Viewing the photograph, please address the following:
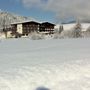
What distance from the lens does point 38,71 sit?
7262 mm

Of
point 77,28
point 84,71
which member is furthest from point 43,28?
point 84,71

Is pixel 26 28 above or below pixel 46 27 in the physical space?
below

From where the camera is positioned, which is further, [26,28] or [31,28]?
[26,28]

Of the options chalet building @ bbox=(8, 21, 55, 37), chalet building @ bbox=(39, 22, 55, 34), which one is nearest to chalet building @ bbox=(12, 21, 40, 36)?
chalet building @ bbox=(8, 21, 55, 37)

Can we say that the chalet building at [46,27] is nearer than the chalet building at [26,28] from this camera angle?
No

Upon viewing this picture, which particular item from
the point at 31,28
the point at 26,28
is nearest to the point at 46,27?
the point at 31,28

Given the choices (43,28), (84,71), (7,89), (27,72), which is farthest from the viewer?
(43,28)

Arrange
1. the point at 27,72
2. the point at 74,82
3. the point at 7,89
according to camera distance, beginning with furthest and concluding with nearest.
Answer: the point at 27,72 → the point at 74,82 → the point at 7,89

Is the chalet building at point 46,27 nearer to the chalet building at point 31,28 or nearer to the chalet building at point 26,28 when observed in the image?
the chalet building at point 31,28

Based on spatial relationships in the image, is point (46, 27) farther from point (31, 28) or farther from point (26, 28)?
point (26, 28)

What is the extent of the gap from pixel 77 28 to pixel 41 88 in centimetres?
5537

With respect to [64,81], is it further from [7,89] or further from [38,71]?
[7,89]

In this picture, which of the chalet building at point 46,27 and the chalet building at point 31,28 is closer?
the chalet building at point 31,28

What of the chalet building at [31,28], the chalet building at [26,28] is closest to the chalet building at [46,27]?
the chalet building at [31,28]
